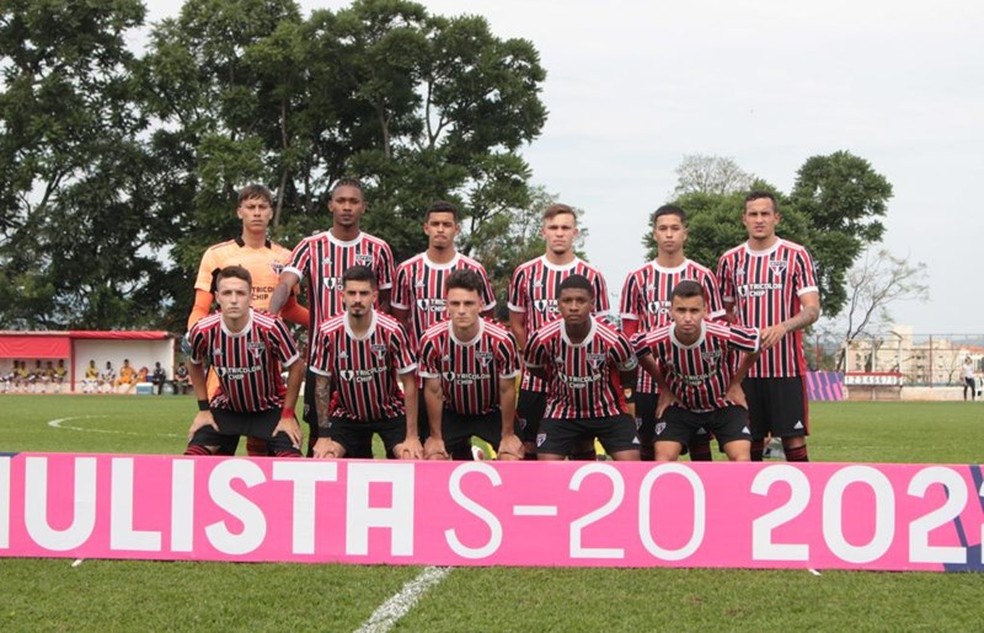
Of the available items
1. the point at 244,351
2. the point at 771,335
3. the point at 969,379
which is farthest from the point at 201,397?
the point at 969,379

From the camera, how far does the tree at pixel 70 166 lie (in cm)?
3703

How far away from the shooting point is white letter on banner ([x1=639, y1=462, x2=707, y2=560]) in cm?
570

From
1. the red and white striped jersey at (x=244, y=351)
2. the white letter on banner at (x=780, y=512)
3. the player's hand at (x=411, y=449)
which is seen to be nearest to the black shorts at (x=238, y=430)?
the red and white striped jersey at (x=244, y=351)

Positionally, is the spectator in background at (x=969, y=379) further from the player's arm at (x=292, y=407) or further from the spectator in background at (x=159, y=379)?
the player's arm at (x=292, y=407)

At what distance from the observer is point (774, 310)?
282 inches

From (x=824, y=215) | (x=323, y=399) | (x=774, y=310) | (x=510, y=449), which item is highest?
(x=824, y=215)

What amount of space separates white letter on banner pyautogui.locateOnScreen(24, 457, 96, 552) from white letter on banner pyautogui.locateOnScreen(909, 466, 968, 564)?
160 inches

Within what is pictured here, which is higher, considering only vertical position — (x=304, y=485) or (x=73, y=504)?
(x=304, y=485)

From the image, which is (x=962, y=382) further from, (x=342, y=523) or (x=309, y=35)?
(x=342, y=523)

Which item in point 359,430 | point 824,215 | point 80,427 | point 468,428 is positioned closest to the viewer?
point 359,430

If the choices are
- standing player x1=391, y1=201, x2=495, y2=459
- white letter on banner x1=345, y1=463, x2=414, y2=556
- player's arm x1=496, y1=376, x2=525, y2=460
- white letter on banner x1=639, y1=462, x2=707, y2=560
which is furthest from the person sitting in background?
white letter on banner x1=639, y1=462, x2=707, y2=560

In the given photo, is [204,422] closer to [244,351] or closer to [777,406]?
[244,351]

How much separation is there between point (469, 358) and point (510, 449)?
1.94ft

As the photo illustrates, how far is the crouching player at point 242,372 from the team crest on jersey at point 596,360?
5.47 feet
